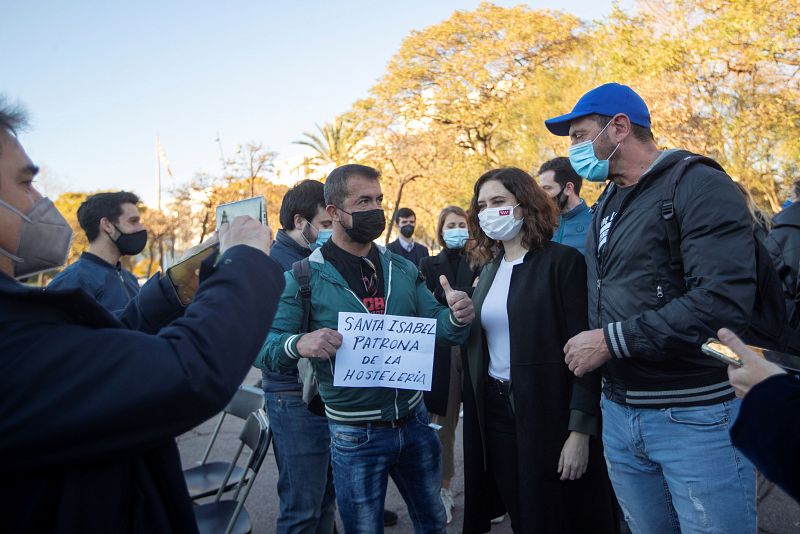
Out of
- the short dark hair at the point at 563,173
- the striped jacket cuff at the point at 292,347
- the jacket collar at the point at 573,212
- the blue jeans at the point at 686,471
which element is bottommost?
the blue jeans at the point at 686,471

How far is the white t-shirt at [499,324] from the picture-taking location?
2.77 m

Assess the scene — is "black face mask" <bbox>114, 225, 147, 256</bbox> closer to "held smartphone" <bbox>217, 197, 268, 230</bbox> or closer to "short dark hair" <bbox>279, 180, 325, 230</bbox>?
"short dark hair" <bbox>279, 180, 325, 230</bbox>

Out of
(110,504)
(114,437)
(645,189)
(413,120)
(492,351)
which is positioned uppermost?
(413,120)

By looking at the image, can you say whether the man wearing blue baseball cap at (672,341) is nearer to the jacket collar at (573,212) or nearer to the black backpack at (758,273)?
the black backpack at (758,273)

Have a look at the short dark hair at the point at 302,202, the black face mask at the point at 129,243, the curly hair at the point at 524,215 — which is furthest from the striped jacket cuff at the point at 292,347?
the black face mask at the point at 129,243

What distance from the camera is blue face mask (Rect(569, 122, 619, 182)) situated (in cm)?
246

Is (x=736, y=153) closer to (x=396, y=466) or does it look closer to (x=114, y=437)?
(x=396, y=466)

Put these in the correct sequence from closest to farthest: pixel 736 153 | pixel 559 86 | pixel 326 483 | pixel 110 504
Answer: pixel 110 504 → pixel 326 483 → pixel 736 153 → pixel 559 86

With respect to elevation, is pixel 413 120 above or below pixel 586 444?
above

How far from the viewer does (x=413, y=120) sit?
26.8 m

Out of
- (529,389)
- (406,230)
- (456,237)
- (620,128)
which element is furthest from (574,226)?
(406,230)

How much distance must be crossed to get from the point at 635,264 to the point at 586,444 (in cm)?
90

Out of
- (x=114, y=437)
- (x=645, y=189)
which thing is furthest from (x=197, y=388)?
(x=645, y=189)

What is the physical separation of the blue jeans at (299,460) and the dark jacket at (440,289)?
912 millimetres
